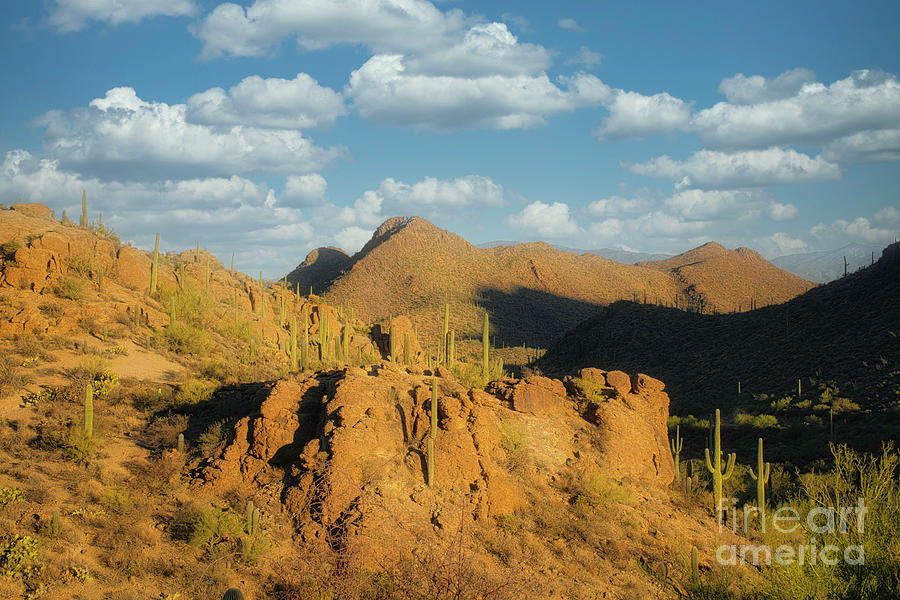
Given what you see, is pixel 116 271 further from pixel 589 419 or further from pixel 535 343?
pixel 535 343

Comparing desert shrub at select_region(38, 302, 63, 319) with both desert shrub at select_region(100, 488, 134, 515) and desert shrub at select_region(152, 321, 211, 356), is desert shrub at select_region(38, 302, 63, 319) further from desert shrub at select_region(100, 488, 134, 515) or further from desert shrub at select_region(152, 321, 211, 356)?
desert shrub at select_region(100, 488, 134, 515)

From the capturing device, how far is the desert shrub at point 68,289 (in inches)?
808

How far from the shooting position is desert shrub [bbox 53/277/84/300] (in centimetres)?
2053

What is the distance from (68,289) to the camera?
20.6 m

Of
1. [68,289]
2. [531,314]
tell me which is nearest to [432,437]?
[68,289]

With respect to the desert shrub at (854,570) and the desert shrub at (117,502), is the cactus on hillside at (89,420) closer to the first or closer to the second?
the desert shrub at (117,502)

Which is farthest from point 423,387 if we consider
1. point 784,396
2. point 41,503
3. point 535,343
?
point 535,343

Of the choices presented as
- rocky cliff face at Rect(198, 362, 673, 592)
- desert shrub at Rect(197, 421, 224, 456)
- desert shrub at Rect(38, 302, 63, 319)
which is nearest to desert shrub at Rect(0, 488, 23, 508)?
rocky cliff face at Rect(198, 362, 673, 592)

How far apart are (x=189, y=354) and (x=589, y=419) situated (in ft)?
46.0

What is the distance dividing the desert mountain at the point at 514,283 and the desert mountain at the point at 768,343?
14.7m

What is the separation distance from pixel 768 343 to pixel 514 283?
141 ft

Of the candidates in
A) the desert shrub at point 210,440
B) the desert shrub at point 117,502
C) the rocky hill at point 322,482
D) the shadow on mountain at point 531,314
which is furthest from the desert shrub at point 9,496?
the shadow on mountain at point 531,314

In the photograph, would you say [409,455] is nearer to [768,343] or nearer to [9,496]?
[9,496]

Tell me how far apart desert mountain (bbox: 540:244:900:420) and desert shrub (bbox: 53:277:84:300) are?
32909mm
